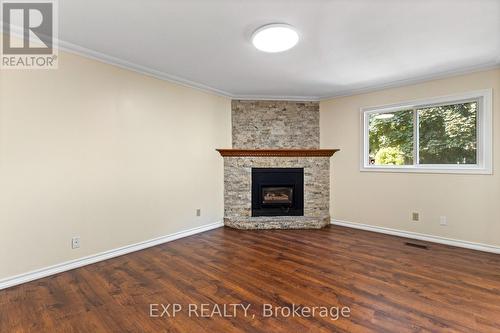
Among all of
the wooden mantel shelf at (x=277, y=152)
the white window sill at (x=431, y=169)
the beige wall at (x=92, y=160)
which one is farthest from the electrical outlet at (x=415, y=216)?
the beige wall at (x=92, y=160)

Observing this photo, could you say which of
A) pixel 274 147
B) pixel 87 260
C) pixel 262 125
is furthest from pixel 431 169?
pixel 87 260

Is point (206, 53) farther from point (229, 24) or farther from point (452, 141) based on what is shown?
point (452, 141)

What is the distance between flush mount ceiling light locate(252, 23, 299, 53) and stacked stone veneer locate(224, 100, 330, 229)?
6.78 feet

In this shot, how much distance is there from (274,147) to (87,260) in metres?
3.30

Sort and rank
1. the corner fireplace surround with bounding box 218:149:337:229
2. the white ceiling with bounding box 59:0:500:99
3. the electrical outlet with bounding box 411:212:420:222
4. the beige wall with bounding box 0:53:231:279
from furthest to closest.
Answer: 1. the corner fireplace surround with bounding box 218:149:337:229
2. the electrical outlet with bounding box 411:212:420:222
3. the beige wall with bounding box 0:53:231:279
4. the white ceiling with bounding box 59:0:500:99

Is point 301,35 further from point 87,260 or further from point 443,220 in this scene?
point 87,260

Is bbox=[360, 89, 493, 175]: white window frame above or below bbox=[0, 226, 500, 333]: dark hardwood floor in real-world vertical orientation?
above

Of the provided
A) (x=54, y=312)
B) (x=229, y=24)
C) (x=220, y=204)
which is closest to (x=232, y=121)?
(x=220, y=204)

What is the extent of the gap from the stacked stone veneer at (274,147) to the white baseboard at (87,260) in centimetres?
99

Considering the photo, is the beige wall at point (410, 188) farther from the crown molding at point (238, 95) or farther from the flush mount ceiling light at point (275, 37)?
the flush mount ceiling light at point (275, 37)

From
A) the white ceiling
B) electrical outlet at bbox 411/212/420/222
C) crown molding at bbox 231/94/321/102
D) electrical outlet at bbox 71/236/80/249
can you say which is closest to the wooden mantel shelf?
crown molding at bbox 231/94/321/102

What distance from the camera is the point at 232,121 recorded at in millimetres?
4707

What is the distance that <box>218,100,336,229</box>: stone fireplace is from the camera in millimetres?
4562

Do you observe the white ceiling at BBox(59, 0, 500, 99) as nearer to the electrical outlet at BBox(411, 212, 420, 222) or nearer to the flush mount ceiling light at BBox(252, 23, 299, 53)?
the flush mount ceiling light at BBox(252, 23, 299, 53)
